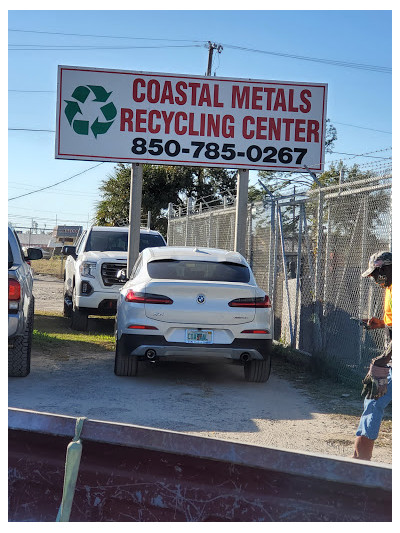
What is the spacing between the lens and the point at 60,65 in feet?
44.2

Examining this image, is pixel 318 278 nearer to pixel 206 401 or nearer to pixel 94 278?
pixel 206 401

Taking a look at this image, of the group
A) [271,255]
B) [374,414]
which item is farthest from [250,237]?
[374,414]

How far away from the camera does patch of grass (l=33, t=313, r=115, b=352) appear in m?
12.3

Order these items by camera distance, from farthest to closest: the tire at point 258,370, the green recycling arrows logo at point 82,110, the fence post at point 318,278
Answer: the green recycling arrows logo at point 82,110, the fence post at point 318,278, the tire at point 258,370

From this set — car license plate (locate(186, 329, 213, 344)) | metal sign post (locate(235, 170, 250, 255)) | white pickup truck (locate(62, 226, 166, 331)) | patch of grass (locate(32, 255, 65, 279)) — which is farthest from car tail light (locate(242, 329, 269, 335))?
patch of grass (locate(32, 255, 65, 279))

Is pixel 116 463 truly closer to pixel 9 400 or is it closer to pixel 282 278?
pixel 9 400

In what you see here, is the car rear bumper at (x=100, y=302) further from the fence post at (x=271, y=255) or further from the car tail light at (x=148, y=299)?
the car tail light at (x=148, y=299)

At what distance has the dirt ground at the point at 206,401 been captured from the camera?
7207mm

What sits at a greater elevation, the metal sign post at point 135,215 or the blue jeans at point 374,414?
the metal sign post at point 135,215

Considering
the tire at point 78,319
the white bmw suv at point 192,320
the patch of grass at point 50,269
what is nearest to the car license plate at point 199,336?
the white bmw suv at point 192,320

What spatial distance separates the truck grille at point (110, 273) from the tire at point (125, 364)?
4.44 m

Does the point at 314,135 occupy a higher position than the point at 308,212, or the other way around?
the point at 314,135
